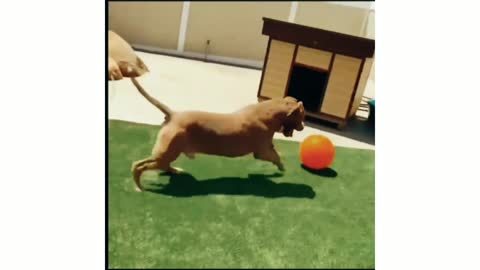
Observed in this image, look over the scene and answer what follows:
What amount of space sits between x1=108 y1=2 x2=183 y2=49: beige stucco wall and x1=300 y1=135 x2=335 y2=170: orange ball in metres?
1.28

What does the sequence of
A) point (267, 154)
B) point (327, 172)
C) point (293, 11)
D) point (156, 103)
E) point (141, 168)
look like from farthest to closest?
point (327, 172), point (141, 168), point (267, 154), point (156, 103), point (293, 11)

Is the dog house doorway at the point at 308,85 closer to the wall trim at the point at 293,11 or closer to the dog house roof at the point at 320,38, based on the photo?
the dog house roof at the point at 320,38

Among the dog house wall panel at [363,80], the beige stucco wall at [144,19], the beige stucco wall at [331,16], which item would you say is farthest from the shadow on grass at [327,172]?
the beige stucco wall at [144,19]

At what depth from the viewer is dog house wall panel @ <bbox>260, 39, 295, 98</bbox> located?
245 cm

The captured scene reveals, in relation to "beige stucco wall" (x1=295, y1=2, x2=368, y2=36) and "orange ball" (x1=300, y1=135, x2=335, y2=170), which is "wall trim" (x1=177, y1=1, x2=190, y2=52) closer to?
"beige stucco wall" (x1=295, y1=2, x2=368, y2=36)

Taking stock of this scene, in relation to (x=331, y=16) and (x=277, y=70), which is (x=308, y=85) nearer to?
(x=277, y=70)

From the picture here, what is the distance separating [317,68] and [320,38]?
0.67 feet

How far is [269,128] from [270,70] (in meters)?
0.34

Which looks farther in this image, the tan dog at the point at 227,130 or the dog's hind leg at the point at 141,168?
the dog's hind leg at the point at 141,168

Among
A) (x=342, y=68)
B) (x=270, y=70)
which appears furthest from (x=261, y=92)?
(x=342, y=68)

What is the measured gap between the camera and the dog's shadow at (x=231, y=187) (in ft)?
10.8

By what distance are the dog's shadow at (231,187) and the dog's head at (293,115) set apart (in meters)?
1.04

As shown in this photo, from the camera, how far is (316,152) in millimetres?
3422

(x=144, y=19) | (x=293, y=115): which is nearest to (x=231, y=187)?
(x=293, y=115)
